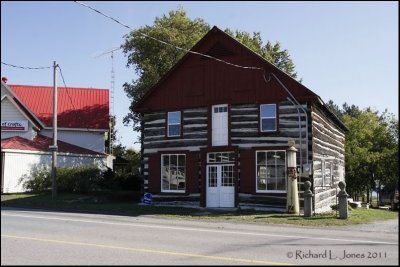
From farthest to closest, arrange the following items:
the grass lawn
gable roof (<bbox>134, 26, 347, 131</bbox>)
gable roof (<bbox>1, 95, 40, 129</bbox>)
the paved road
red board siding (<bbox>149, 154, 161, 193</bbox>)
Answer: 1. gable roof (<bbox>1, 95, 40, 129</bbox>)
2. red board siding (<bbox>149, 154, 161, 193</bbox>)
3. gable roof (<bbox>134, 26, 347, 131</bbox>)
4. the grass lawn
5. the paved road

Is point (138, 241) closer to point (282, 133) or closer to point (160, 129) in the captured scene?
point (282, 133)

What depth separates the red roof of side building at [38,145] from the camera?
3225 cm

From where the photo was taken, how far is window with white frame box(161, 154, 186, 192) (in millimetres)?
26438

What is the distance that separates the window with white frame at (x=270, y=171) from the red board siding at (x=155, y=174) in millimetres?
5635

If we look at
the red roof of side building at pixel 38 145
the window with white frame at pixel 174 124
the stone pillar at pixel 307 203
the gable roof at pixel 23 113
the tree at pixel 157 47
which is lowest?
the stone pillar at pixel 307 203

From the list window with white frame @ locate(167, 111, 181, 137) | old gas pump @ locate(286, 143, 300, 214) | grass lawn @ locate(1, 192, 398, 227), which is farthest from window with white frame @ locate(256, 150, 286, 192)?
window with white frame @ locate(167, 111, 181, 137)

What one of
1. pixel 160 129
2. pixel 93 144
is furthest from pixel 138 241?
pixel 93 144

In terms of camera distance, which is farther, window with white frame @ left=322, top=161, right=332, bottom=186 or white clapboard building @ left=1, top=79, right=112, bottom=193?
white clapboard building @ left=1, top=79, right=112, bottom=193

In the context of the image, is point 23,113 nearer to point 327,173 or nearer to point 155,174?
point 155,174

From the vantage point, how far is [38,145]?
33969 millimetres

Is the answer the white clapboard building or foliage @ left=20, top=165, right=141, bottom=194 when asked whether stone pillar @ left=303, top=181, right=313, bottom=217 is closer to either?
foliage @ left=20, top=165, right=141, bottom=194

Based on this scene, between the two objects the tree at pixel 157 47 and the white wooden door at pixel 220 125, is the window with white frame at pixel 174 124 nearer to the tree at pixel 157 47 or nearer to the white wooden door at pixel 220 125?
the white wooden door at pixel 220 125

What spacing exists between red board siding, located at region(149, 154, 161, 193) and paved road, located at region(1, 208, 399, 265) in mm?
11279

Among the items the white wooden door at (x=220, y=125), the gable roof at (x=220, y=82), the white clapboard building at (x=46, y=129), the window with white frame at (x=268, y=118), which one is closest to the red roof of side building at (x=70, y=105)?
the white clapboard building at (x=46, y=129)
